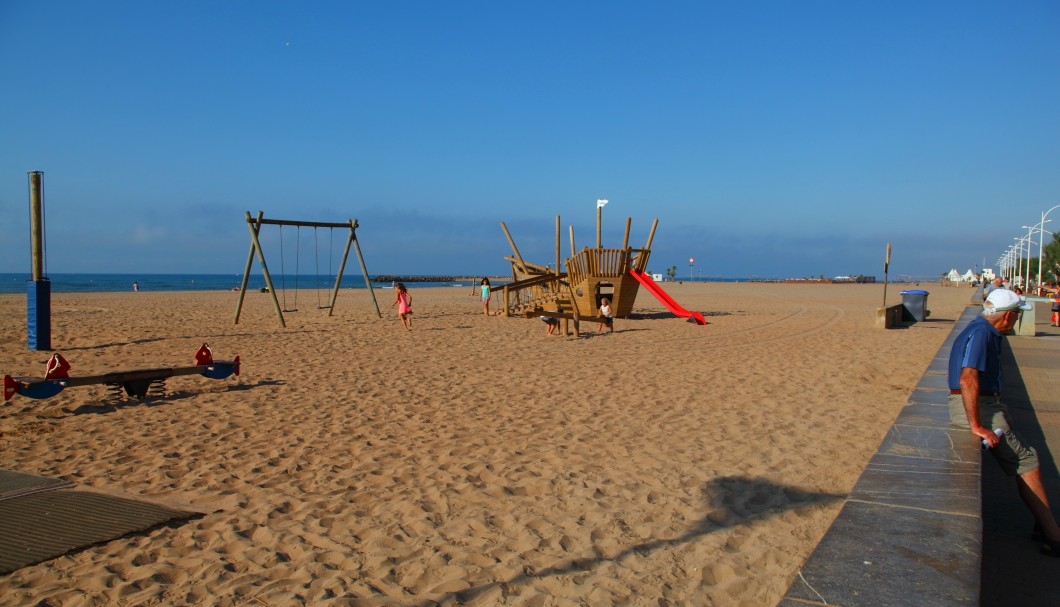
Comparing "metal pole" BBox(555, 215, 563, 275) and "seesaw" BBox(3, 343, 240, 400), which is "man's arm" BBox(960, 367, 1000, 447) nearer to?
"seesaw" BBox(3, 343, 240, 400)

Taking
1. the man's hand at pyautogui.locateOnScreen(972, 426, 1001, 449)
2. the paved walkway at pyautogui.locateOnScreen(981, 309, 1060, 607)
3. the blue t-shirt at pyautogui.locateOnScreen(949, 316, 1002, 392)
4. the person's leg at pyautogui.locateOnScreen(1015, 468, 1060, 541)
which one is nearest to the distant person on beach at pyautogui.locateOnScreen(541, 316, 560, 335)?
the paved walkway at pyautogui.locateOnScreen(981, 309, 1060, 607)

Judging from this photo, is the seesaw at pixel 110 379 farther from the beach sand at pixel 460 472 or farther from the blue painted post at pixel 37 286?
the blue painted post at pixel 37 286

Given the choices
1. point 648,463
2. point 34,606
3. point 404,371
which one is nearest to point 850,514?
point 648,463

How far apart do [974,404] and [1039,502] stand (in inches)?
23.8

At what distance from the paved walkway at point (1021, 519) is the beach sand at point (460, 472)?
0.88 m

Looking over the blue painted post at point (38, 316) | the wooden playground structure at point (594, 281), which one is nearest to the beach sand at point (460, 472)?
the blue painted post at point (38, 316)

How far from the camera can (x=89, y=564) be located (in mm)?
3533

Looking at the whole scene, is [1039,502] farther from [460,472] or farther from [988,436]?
[460,472]

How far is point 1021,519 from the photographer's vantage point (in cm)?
428

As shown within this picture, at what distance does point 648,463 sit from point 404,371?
17.3ft

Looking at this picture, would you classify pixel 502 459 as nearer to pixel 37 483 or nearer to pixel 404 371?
pixel 37 483

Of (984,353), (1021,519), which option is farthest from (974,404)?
(1021,519)

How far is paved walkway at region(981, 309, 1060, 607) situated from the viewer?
3.33 metres

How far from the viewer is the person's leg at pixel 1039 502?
12.3 ft
